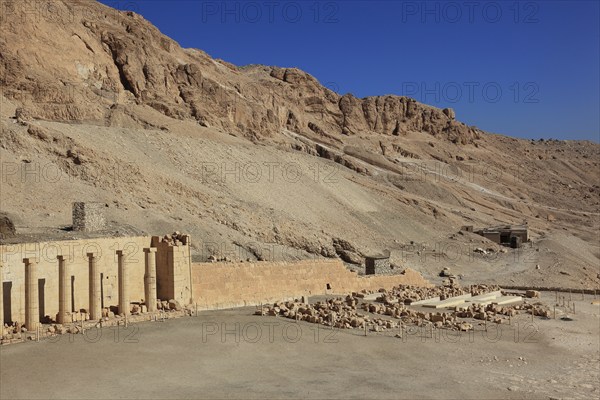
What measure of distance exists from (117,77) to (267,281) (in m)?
34.6

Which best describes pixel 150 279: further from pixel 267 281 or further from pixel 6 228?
pixel 6 228

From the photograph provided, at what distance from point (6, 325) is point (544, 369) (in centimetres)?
1235

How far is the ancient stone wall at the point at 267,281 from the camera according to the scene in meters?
18.0

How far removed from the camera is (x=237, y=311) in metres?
17.8

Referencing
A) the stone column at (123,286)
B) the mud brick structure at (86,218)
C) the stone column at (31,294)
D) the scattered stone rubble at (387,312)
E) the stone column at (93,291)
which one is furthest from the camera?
the mud brick structure at (86,218)

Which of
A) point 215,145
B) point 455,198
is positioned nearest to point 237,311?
point 215,145

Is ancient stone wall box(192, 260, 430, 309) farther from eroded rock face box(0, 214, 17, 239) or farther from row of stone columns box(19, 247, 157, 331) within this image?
eroded rock face box(0, 214, 17, 239)

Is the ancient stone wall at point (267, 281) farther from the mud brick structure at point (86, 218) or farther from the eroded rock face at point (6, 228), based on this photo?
the eroded rock face at point (6, 228)

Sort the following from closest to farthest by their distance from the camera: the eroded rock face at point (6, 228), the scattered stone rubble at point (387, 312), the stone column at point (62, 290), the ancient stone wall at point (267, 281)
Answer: the stone column at point (62, 290), the scattered stone rubble at point (387, 312), the ancient stone wall at point (267, 281), the eroded rock face at point (6, 228)

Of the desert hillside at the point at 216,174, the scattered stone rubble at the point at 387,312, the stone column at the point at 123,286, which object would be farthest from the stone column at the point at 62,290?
the desert hillside at the point at 216,174

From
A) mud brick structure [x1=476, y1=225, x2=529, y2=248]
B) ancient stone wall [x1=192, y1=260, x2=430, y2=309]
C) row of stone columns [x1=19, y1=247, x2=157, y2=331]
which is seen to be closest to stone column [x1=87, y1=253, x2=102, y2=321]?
row of stone columns [x1=19, y1=247, x2=157, y2=331]

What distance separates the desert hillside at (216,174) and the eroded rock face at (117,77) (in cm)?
14

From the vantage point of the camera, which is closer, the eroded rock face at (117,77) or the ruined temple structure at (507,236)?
the eroded rock face at (117,77)

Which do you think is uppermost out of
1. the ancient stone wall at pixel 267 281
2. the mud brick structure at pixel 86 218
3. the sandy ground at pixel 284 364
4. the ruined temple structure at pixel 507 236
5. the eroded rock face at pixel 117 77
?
the eroded rock face at pixel 117 77
